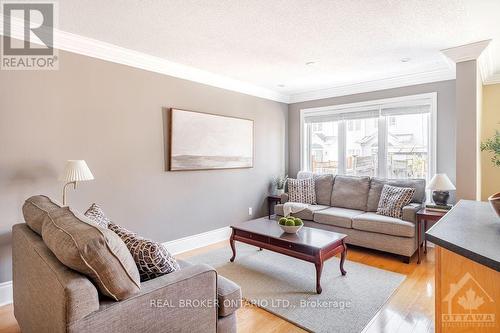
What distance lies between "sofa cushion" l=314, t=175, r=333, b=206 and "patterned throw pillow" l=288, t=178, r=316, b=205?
9 cm

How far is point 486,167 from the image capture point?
4035 mm

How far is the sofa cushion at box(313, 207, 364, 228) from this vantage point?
12.8 ft

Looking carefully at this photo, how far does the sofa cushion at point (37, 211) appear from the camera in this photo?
1.72 meters

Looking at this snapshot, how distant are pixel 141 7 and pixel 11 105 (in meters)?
1.46

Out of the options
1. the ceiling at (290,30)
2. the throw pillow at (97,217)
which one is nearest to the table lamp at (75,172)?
the throw pillow at (97,217)

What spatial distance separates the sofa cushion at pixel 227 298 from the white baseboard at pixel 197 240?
6.94 ft

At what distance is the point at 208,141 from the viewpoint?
4.07 m

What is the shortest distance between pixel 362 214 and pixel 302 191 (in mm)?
1059

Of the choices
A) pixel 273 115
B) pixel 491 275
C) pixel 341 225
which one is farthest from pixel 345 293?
pixel 273 115

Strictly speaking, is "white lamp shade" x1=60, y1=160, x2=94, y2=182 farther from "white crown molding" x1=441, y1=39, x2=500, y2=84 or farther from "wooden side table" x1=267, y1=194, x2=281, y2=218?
"white crown molding" x1=441, y1=39, x2=500, y2=84

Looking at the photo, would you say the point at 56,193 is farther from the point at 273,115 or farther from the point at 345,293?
the point at 273,115

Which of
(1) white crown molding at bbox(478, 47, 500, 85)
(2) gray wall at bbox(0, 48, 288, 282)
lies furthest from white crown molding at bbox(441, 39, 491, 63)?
(2) gray wall at bbox(0, 48, 288, 282)

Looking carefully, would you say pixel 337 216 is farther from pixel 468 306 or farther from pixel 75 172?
pixel 75 172

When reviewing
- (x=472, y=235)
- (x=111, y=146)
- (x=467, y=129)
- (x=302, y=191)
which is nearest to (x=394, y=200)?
(x=467, y=129)
